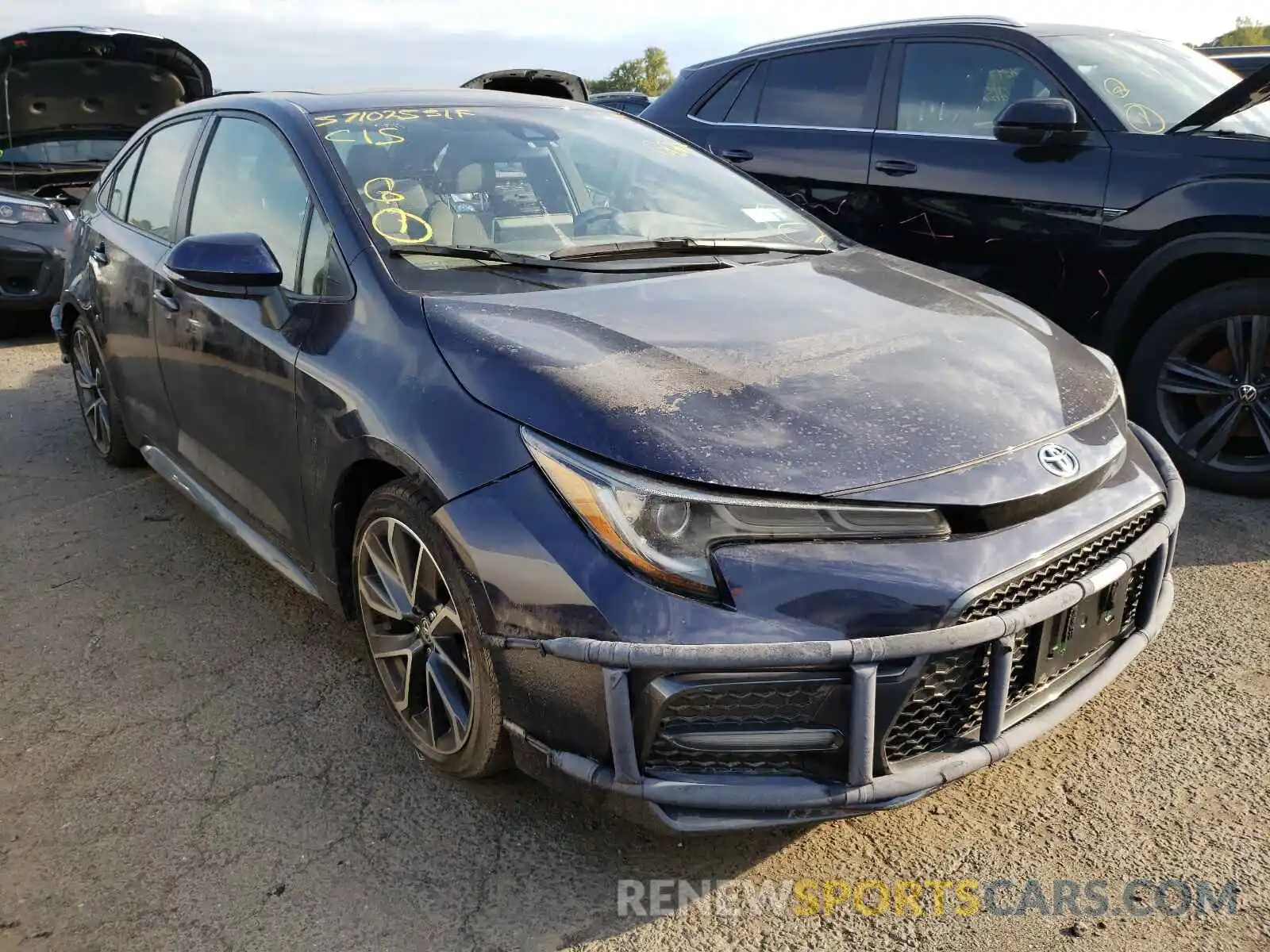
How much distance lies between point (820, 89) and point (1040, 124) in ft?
4.57

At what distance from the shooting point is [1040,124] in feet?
13.5

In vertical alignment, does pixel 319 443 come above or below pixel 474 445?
below

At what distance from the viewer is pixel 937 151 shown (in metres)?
4.59

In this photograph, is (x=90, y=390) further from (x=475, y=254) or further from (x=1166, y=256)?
(x=1166, y=256)

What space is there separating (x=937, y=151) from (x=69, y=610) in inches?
156

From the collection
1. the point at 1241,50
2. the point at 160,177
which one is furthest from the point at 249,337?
the point at 1241,50

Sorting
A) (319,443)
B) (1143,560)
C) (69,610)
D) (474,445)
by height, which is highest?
(474,445)

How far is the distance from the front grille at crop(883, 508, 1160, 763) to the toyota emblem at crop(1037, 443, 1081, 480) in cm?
16

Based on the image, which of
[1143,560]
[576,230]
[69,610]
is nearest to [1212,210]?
[1143,560]

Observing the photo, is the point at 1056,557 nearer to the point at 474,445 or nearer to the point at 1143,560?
the point at 1143,560

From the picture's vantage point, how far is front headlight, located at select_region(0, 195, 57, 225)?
704 cm

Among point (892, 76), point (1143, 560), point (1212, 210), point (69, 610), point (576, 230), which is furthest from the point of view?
point (892, 76)

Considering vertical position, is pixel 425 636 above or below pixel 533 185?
below

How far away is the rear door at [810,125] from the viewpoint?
16.1ft
